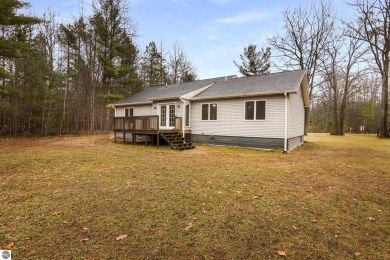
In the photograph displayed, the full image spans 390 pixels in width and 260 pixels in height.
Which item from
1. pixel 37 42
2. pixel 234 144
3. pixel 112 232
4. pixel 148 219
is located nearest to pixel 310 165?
pixel 234 144

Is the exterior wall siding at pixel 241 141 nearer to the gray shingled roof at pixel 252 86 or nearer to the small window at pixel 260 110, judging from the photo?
the small window at pixel 260 110

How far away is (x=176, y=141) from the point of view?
12523 millimetres

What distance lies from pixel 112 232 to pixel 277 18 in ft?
83.3

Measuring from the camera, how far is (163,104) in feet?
47.9

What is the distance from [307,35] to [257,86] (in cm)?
1355

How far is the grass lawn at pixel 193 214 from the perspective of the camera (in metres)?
2.59

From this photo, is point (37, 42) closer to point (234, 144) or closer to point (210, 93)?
point (210, 93)

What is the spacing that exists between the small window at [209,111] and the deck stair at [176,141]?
6.66ft

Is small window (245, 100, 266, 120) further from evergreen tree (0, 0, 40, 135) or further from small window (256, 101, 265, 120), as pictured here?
evergreen tree (0, 0, 40, 135)

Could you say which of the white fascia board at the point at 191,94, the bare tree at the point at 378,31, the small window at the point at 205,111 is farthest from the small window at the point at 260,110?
the bare tree at the point at 378,31

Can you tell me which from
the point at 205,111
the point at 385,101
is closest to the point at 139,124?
the point at 205,111

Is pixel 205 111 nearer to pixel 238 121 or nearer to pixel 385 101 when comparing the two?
pixel 238 121

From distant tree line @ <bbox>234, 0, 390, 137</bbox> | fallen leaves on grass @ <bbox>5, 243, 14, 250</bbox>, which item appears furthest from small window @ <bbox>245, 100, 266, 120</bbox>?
distant tree line @ <bbox>234, 0, 390, 137</bbox>

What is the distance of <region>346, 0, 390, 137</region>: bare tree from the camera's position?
19812 millimetres
